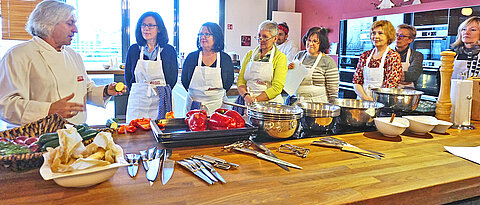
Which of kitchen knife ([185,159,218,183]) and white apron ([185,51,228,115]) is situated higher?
white apron ([185,51,228,115])

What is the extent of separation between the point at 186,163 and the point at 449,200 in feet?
3.03

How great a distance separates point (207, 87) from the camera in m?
3.05

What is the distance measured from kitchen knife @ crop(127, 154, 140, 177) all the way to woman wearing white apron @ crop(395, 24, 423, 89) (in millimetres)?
2656

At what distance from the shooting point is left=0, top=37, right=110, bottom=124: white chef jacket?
200 centimetres

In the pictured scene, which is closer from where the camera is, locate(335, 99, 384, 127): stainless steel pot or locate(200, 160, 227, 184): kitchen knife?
locate(200, 160, 227, 184): kitchen knife

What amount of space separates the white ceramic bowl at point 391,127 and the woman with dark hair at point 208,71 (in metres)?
1.56

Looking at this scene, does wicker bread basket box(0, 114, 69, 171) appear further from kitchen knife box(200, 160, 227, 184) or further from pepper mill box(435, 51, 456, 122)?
pepper mill box(435, 51, 456, 122)

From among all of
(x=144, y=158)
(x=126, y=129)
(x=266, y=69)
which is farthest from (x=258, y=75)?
(x=144, y=158)

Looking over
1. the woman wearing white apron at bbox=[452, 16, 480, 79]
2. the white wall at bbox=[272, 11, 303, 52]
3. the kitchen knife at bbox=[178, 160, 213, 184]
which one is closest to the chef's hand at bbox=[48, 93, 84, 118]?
the kitchen knife at bbox=[178, 160, 213, 184]

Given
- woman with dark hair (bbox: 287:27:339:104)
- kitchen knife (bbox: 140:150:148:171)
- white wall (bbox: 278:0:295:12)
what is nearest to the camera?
kitchen knife (bbox: 140:150:148:171)

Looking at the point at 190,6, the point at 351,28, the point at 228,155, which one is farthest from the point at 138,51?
the point at 190,6

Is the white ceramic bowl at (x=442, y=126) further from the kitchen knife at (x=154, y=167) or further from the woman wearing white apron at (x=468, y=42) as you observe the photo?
the woman wearing white apron at (x=468, y=42)

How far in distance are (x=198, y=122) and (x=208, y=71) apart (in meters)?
1.43

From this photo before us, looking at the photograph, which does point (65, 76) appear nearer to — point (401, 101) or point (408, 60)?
point (401, 101)
